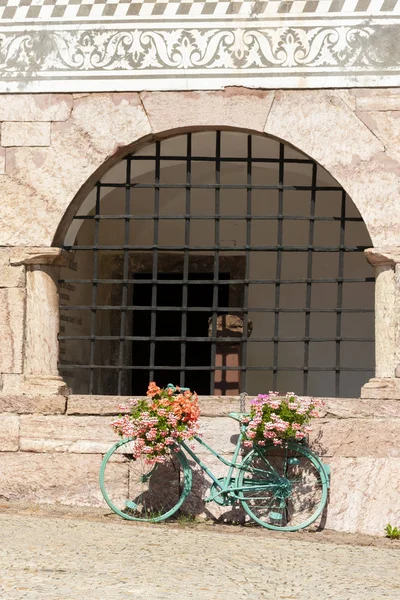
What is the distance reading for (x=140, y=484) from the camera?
6730 millimetres

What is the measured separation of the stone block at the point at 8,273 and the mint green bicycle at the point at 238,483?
1.24m

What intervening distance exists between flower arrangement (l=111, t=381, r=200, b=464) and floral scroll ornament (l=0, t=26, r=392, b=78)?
2.09m

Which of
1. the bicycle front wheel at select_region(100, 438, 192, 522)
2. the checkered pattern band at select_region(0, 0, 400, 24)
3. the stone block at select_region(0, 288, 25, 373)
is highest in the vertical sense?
the checkered pattern band at select_region(0, 0, 400, 24)

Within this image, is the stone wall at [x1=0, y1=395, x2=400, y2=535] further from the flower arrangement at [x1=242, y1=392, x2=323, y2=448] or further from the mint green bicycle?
the flower arrangement at [x1=242, y1=392, x2=323, y2=448]

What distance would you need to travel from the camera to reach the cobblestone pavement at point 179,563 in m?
4.56

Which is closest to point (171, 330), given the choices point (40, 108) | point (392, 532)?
point (40, 108)

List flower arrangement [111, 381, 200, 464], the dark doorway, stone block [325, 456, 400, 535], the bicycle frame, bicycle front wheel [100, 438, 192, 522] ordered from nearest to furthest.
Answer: flower arrangement [111, 381, 200, 464] → the bicycle frame → stone block [325, 456, 400, 535] → bicycle front wheel [100, 438, 192, 522] → the dark doorway

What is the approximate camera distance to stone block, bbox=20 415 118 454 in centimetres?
680

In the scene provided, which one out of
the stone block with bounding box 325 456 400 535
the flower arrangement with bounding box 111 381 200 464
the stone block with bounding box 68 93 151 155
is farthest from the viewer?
the stone block with bounding box 68 93 151 155

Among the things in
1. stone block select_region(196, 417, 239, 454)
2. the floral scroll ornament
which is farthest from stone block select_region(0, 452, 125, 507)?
the floral scroll ornament

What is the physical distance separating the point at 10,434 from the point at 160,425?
109cm

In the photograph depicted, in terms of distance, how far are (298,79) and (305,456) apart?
2332 millimetres

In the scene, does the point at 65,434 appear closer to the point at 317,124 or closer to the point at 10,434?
the point at 10,434

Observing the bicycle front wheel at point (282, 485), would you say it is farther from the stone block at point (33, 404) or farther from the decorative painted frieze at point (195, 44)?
the decorative painted frieze at point (195, 44)
